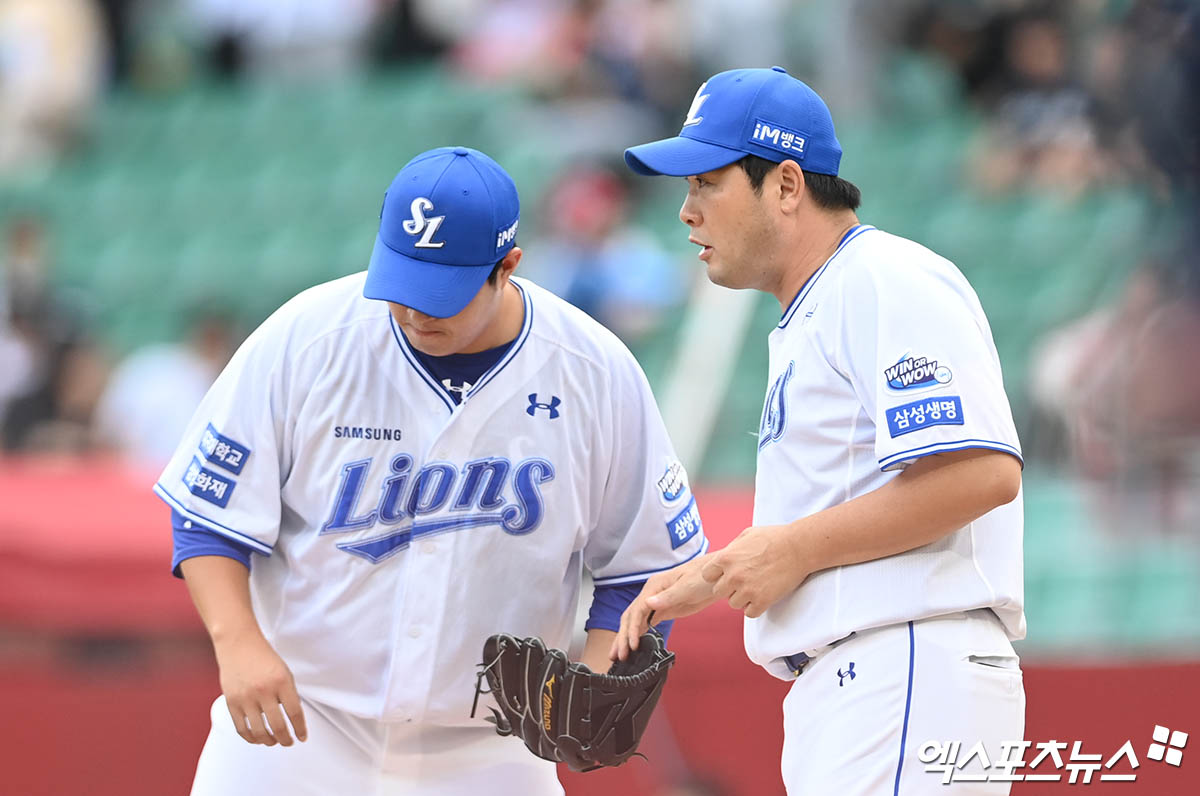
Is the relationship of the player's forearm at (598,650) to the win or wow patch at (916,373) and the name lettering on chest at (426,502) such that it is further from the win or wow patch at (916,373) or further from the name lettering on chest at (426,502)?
the win or wow patch at (916,373)

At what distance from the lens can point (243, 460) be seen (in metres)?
3.29

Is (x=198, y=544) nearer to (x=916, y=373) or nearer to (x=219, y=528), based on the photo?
(x=219, y=528)

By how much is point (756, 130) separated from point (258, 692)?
142 centimetres

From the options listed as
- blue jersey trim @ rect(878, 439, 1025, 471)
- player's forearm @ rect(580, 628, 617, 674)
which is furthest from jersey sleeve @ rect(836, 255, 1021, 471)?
player's forearm @ rect(580, 628, 617, 674)

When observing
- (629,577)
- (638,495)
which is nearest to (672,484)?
(638,495)

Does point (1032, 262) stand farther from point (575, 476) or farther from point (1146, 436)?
point (575, 476)

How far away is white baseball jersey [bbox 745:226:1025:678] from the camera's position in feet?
9.07

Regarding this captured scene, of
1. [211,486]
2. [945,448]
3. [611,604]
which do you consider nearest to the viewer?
[945,448]

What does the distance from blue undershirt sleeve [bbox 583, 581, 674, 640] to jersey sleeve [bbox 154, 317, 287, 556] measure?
2.30 ft

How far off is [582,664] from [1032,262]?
227 inches

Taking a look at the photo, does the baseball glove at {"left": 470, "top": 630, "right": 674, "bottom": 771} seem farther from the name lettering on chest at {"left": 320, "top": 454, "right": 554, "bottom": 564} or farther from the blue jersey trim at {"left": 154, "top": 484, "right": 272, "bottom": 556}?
the blue jersey trim at {"left": 154, "top": 484, "right": 272, "bottom": 556}

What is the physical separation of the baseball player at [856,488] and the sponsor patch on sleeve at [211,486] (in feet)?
2.83

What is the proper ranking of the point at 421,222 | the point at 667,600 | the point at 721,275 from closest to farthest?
1. the point at 667,600
2. the point at 721,275
3. the point at 421,222

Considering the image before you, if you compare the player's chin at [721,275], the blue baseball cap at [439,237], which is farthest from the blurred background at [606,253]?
the blue baseball cap at [439,237]
